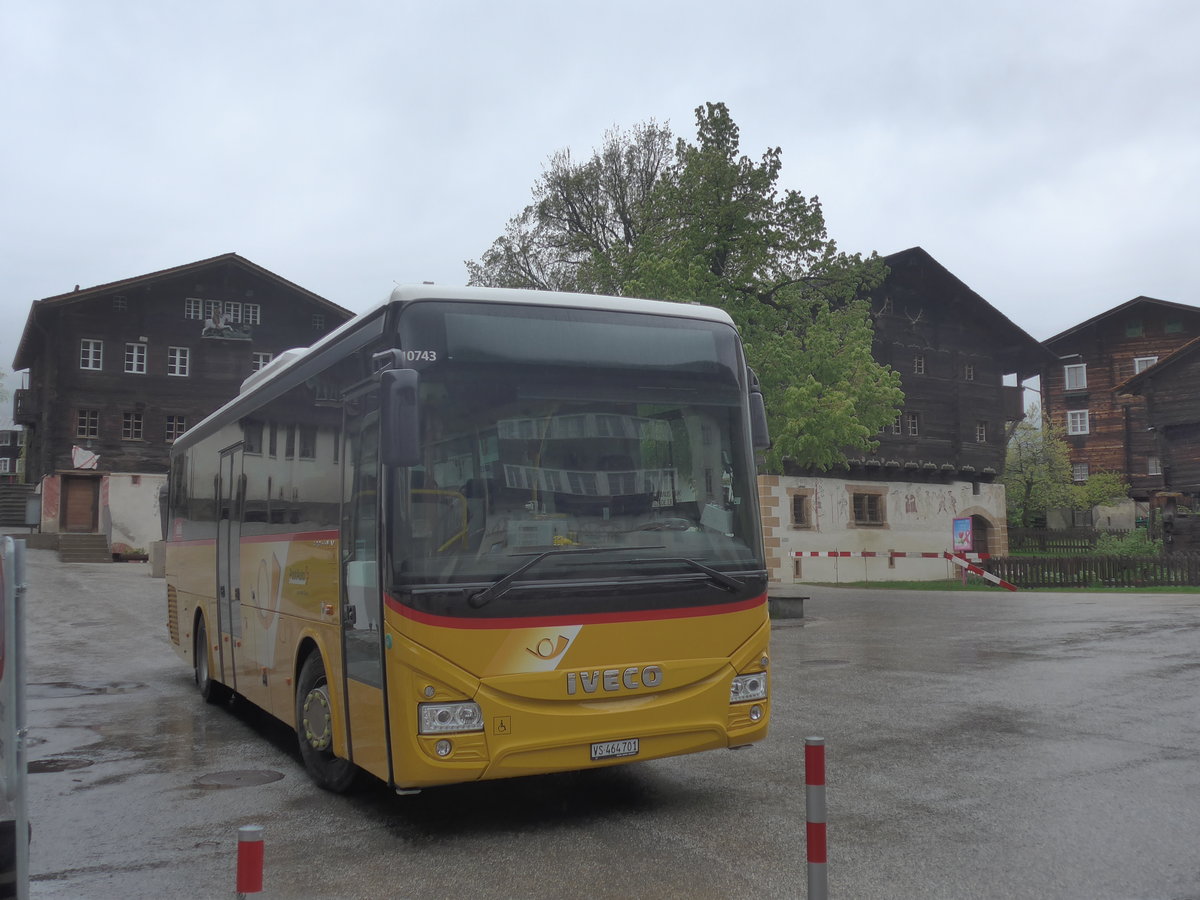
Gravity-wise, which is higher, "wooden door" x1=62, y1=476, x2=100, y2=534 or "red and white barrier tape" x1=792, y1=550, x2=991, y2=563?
"wooden door" x1=62, y1=476, x2=100, y2=534

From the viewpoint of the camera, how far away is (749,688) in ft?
21.9

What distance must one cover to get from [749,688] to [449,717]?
1.83 metres

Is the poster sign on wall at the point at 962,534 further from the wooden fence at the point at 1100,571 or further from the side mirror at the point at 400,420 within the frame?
→ the side mirror at the point at 400,420

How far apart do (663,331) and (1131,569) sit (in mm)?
27092

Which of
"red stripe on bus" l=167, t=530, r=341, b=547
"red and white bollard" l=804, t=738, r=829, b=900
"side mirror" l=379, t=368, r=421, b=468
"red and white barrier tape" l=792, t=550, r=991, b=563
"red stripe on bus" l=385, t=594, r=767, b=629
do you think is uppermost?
"side mirror" l=379, t=368, r=421, b=468

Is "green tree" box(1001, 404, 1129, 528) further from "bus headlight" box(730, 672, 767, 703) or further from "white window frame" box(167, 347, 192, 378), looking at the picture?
"bus headlight" box(730, 672, 767, 703)

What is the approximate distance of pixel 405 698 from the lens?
5.92 m

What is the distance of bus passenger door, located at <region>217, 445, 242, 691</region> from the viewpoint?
9664mm

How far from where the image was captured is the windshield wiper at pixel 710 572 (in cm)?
641

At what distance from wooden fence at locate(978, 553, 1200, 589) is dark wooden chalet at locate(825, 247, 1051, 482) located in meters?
9.96

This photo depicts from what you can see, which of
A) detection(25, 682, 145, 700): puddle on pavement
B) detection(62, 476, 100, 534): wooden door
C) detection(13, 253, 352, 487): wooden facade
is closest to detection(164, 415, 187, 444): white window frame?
detection(13, 253, 352, 487): wooden facade

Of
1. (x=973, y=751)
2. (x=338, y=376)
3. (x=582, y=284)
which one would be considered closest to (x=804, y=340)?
(x=582, y=284)

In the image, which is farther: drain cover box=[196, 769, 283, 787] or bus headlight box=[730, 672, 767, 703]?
drain cover box=[196, 769, 283, 787]

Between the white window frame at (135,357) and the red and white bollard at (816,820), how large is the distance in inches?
1892
